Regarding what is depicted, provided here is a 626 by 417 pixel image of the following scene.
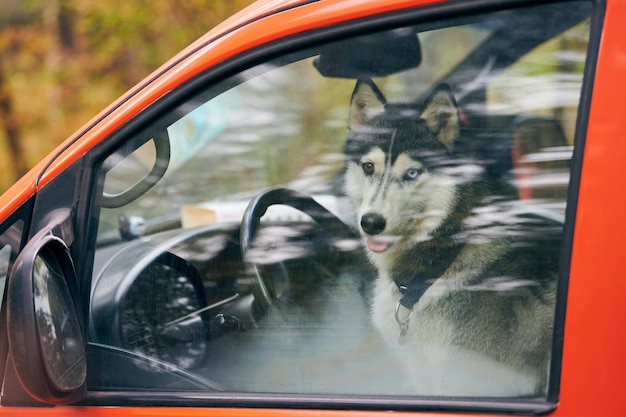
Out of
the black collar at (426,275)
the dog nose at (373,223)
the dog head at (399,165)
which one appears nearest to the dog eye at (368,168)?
the dog head at (399,165)

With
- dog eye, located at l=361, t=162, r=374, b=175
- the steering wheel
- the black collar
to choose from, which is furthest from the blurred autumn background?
the black collar

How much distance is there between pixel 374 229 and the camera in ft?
5.42

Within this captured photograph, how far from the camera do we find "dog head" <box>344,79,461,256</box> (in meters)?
1.59

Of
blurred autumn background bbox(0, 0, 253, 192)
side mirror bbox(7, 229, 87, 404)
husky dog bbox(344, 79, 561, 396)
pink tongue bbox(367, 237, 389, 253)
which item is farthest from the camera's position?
blurred autumn background bbox(0, 0, 253, 192)

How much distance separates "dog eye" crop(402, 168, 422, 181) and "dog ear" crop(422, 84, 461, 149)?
0.30 ft

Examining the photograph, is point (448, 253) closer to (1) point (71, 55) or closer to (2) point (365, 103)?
(2) point (365, 103)

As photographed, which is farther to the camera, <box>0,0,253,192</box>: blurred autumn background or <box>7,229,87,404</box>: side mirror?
<box>0,0,253,192</box>: blurred autumn background

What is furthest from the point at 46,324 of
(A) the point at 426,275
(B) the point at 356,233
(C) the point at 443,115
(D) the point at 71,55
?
(D) the point at 71,55

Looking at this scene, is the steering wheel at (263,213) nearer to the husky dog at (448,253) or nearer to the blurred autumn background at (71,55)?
the husky dog at (448,253)

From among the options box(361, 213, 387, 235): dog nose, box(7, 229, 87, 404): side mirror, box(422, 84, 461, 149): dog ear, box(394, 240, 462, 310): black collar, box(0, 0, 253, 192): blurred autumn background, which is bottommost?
box(7, 229, 87, 404): side mirror

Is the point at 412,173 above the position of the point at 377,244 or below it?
above

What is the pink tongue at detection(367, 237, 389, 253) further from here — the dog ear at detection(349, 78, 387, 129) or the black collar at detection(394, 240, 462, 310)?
the dog ear at detection(349, 78, 387, 129)

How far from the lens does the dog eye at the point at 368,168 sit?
5.46ft

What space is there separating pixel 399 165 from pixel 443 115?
0.15 m
